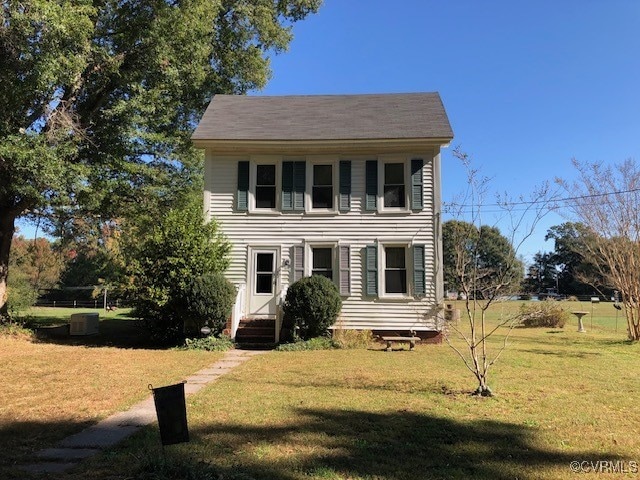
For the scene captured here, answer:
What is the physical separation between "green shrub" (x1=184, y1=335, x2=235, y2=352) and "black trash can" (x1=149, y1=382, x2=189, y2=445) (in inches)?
320

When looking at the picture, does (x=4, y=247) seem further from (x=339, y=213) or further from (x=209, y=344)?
(x=339, y=213)

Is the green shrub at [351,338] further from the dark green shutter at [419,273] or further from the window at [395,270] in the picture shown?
the dark green shutter at [419,273]

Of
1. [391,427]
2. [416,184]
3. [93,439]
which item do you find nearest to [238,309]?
[416,184]

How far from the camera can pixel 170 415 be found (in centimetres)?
355

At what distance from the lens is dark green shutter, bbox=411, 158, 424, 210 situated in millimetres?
13688

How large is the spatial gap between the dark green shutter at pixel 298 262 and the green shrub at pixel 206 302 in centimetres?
223

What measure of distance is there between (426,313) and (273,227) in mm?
5217

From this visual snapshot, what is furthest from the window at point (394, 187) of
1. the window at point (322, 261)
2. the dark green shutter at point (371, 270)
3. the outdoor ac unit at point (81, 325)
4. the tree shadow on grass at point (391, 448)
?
the outdoor ac unit at point (81, 325)

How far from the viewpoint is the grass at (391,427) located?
383cm

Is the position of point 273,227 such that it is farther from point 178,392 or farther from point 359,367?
point 178,392

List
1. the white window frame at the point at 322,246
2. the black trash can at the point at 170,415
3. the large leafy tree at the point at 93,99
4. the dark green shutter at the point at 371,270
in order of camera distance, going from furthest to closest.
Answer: the white window frame at the point at 322,246 < the dark green shutter at the point at 371,270 < the large leafy tree at the point at 93,99 < the black trash can at the point at 170,415

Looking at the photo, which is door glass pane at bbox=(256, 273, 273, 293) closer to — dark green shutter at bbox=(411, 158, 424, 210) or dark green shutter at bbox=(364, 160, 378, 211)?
dark green shutter at bbox=(364, 160, 378, 211)

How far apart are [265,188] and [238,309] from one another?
12.7ft

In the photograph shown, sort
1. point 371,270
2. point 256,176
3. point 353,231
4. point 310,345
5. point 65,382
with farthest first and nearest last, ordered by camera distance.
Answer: point 256,176 → point 353,231 → point 371,270 → point 310,345 → point 65,382
